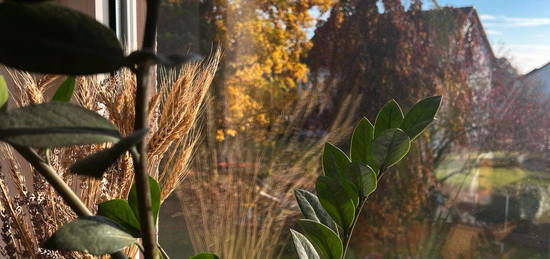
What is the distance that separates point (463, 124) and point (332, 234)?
118cm

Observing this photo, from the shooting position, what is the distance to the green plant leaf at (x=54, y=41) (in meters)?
0.17

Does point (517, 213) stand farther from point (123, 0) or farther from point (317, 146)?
point (123, 0)

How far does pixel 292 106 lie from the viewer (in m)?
1.62

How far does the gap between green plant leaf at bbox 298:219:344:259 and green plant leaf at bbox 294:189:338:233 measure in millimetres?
36

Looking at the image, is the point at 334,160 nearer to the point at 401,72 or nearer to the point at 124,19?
the point at 124,19

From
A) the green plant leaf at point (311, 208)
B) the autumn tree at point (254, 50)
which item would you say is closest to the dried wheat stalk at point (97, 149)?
the green plant leaf at point (311, 208)

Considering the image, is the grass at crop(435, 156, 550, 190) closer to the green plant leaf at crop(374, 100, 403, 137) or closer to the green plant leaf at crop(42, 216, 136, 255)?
the green plant leaf at crop(374, 100, 403, 137)

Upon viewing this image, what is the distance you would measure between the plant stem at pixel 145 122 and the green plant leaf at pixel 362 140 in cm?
18

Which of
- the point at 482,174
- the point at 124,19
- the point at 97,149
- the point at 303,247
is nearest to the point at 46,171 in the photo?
the point at 303,247

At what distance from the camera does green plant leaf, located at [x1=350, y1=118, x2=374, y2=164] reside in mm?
390

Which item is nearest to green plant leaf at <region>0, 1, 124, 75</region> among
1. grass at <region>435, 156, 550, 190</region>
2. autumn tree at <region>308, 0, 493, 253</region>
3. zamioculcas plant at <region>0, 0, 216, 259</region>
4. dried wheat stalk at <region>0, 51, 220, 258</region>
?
zamioculcas plant at <region>0, 0, 216, 259</region>

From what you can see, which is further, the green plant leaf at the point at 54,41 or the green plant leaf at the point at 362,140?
the green plant leaf at the point at 362,140

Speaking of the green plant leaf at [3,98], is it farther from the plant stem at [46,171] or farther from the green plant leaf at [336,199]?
the green plant leaf at [336,199]

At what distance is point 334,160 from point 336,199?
0.04 metres
